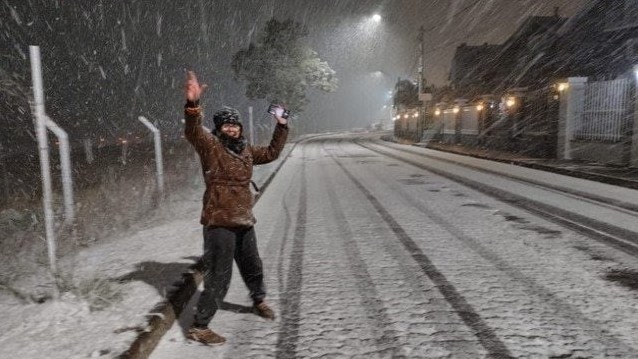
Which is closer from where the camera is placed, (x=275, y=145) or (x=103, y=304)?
(x=103, y=304)

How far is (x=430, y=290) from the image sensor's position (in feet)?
14.7

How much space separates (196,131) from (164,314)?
56.6 inches

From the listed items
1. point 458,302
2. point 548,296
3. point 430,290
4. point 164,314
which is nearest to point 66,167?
point 164,314

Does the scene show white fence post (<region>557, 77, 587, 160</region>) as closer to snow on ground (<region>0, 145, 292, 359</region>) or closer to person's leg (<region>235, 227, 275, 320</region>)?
snow on ground (<region>0, 145, 292, 359</region>)

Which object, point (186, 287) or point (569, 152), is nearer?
point (186, 287)

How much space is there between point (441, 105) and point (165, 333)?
35290mm

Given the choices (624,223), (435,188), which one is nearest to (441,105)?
(435,188)

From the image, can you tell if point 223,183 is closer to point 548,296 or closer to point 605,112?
point 548,296

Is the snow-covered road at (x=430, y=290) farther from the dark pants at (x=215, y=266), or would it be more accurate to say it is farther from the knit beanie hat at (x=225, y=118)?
the knit beanie hat at (x=225, y=118)

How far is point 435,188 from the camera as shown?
11.5 metres

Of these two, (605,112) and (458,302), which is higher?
(605,112)

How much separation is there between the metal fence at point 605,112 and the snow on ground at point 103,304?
1470cm

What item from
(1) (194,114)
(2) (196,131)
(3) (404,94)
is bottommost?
(2) (196,131)

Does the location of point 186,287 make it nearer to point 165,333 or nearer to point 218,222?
point 165,333
